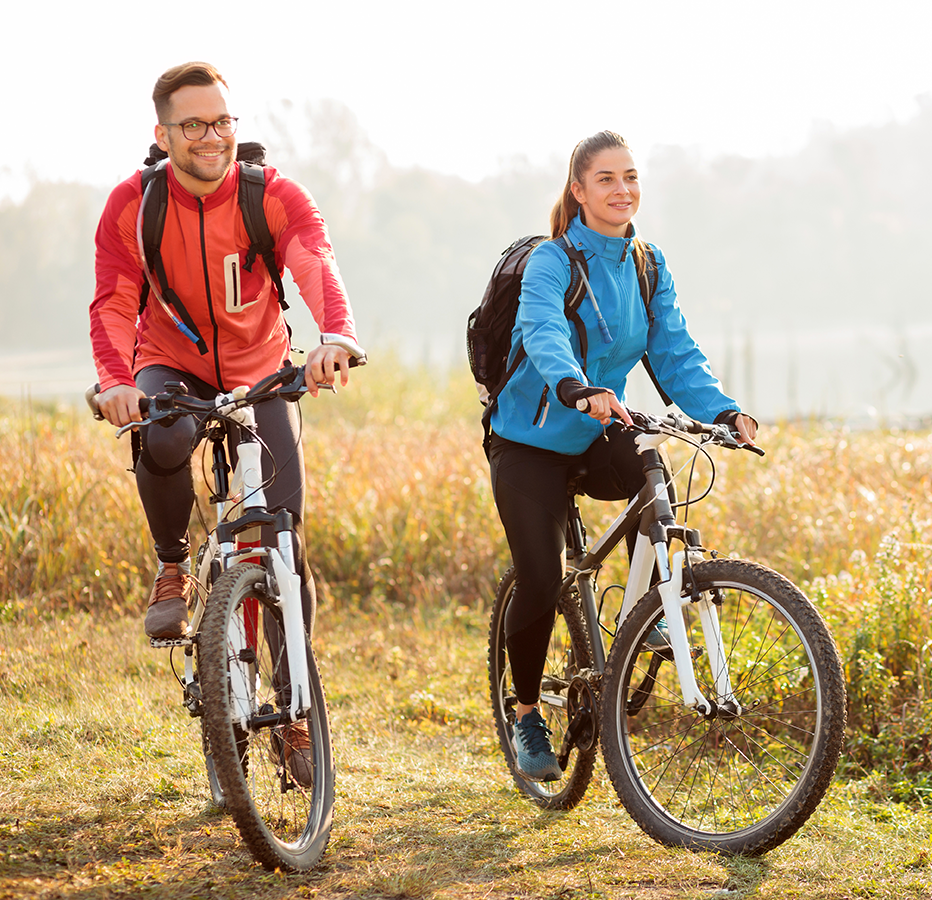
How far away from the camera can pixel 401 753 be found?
14.5ft

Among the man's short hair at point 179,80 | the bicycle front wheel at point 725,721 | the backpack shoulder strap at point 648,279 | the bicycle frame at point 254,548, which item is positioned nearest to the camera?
the bicycle front wheel at point 725,721

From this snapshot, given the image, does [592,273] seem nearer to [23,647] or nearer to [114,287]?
[114,287]

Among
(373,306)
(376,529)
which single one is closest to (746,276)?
Result: (373,306)

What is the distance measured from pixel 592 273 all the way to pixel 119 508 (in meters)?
4.86

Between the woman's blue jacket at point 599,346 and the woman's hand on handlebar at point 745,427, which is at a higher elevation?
the woman's blue jacket at point 599,346

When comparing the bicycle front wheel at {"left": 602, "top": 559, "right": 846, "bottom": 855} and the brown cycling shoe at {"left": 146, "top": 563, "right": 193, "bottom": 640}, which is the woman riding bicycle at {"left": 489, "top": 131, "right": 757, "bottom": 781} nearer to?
the bicycle front wheel at {"left": 602, "top": 559, "right": 846, "bottom": 855}

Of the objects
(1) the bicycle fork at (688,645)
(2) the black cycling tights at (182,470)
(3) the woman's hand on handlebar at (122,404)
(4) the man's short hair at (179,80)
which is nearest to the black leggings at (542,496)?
(1) the bicycle fork at (688,645)

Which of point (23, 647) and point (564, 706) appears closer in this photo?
point (564, 706)

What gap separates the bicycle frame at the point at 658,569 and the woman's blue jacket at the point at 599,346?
0.92ft

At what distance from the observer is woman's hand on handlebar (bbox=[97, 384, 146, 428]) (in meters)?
2.89

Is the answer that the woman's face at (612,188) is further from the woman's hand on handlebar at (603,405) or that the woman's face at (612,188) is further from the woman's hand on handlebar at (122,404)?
the woman's hand on handlebar at (122,404)

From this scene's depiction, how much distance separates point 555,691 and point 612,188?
5.79ft

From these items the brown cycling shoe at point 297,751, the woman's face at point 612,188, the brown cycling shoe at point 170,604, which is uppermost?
the woman's face at point 612,188

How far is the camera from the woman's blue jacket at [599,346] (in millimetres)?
3309
